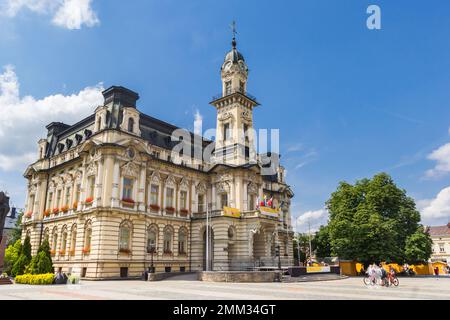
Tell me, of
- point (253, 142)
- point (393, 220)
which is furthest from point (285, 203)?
point (393, 220)

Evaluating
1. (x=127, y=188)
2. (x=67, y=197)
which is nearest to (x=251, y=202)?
(x=127, y=188)

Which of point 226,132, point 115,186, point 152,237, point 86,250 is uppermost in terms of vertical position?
point 226,132

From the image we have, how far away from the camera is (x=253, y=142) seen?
5256 cm

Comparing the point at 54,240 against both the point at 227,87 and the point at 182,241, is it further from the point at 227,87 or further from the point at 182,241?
the point at 227,87

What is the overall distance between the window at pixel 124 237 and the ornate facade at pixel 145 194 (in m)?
0.10

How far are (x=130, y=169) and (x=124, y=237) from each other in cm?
726

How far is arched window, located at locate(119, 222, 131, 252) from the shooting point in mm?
37250

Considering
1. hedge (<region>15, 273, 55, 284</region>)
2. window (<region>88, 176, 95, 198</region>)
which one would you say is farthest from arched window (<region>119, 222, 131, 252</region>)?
hedge (<region>15, 273, 55, 284</region>)

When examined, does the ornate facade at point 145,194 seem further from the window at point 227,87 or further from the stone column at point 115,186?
the window at point 227,87

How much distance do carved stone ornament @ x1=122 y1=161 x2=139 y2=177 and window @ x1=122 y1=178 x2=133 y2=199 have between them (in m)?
0.73

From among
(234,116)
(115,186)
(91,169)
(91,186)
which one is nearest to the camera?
(115,186)

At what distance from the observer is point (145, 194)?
4081 cm
